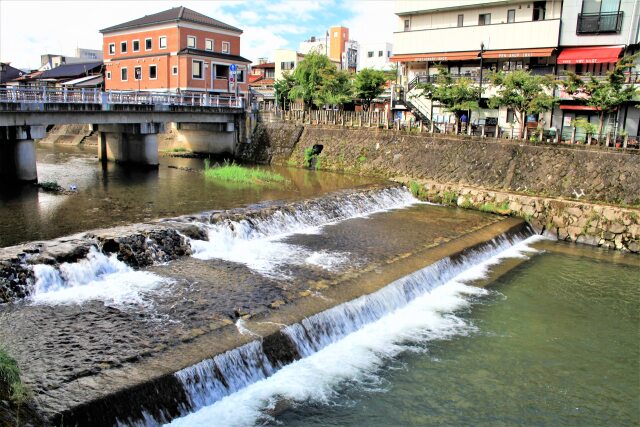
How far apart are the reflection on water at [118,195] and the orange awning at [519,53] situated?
12.9m

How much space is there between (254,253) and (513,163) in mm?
17207

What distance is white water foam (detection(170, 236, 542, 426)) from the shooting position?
373 inches

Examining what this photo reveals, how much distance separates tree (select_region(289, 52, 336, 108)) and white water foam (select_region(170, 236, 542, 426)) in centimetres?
2980

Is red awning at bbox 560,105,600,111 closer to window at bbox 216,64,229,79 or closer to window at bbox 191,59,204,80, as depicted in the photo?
Answer: window at bbox 191,59,204,80

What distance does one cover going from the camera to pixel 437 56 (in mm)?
38094

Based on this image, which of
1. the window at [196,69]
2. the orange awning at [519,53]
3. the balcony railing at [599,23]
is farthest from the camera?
the window at [196,69]

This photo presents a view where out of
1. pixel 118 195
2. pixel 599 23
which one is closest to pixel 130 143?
pixel 118 195

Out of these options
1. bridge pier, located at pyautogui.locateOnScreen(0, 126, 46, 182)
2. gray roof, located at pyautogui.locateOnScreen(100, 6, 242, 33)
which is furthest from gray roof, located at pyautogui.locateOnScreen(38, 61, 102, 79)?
bridge pier, located at pyautogui.locateOnScreen(0, 126, 46, 182)

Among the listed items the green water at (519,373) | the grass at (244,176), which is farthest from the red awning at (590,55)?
the green water at (519,373)

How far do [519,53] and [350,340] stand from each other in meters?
28.6

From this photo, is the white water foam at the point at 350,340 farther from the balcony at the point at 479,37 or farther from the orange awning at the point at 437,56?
the orange awning at the point at 437,56

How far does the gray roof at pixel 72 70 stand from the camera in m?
63.2

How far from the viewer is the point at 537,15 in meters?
35.5

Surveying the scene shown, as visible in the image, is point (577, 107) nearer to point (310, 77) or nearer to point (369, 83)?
point (369, 83)
